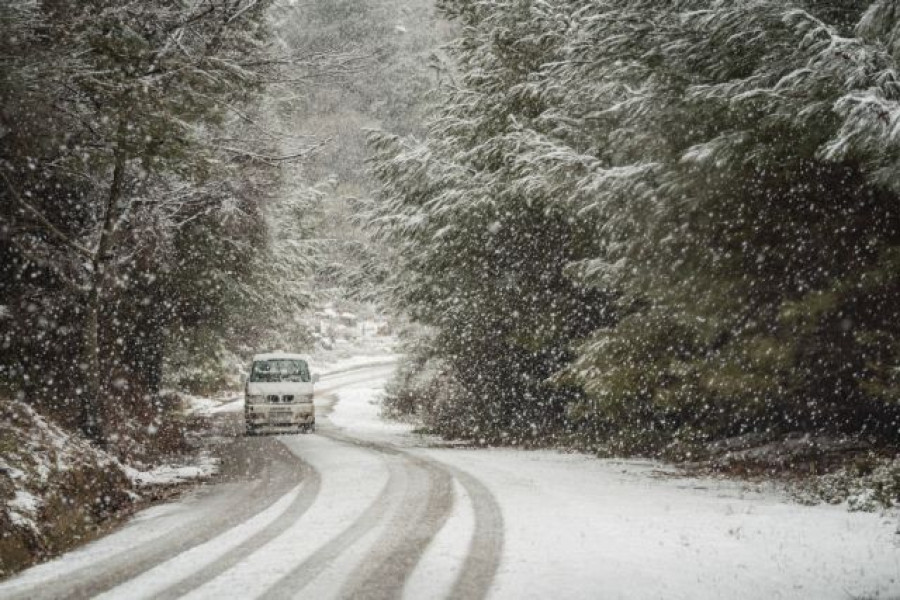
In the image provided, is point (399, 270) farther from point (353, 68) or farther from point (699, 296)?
point (699, 296)

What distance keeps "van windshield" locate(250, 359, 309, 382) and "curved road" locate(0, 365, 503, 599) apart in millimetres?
8080

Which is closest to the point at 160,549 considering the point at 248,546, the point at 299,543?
the point at 248,546

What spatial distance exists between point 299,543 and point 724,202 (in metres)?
6.97

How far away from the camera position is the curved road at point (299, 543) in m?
5.75

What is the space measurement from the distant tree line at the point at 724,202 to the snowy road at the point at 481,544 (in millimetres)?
2052

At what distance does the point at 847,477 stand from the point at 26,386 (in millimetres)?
12055

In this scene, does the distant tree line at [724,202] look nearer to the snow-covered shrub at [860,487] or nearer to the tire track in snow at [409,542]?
the snow-covered shrub at [860,487]

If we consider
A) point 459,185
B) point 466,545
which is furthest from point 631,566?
point 459,185

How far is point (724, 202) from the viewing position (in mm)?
9969

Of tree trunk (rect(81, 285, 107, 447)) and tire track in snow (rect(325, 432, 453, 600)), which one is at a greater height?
tree trunk (rect(81, 285, 107, 447))

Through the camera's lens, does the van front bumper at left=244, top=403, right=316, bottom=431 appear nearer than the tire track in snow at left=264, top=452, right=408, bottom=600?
No

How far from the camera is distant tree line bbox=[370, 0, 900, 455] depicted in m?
8.80

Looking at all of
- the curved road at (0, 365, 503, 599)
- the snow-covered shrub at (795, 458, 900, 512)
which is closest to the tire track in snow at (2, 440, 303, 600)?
the curved road at (0, 365, 503, 599)

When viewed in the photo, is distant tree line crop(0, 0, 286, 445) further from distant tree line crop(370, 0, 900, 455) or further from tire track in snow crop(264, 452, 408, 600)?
distant tree line crop(370, 0, 900, 455)
